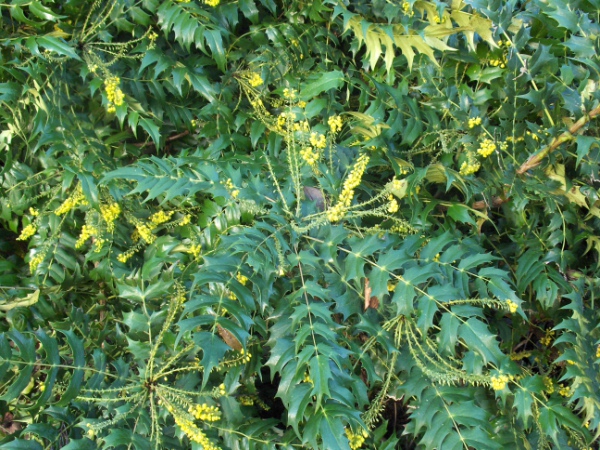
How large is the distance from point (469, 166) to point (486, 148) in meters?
0.10

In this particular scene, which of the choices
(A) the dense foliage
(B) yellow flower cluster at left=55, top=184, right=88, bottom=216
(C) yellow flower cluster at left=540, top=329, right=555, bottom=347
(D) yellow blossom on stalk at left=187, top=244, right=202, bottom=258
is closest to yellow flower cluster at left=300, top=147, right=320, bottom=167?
(A) the dense foliage

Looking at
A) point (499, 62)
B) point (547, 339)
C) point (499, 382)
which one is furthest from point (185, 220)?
point (547, 339)

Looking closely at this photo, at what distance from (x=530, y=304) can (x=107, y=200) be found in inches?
78.0

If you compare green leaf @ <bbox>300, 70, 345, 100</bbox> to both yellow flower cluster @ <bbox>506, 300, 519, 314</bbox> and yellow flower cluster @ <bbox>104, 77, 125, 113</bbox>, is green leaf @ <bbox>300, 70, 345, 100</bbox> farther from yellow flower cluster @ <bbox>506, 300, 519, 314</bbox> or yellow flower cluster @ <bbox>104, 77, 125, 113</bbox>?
yellow flower cluster @ <bbox>506, 300, 519, 314</bbox>

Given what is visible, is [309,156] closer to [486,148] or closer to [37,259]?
[486,148]

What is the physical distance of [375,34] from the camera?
2336 mm

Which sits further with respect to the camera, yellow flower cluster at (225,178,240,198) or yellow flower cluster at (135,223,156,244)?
yellow flower cluster at (135,223,156,244)

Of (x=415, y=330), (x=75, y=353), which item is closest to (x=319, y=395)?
(x=415, y=330)

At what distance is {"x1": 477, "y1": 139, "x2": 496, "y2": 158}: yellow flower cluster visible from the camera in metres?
2.19

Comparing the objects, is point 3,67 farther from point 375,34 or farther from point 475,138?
point 475,138

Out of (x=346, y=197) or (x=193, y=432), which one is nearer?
(x=193, y=432)

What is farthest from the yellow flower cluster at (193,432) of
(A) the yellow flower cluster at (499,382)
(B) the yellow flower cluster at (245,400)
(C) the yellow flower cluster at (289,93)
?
(C) the yellow flower cluster at (289,93)

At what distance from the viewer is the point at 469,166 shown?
225 cm

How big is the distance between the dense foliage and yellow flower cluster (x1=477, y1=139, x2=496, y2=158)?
1 cm
